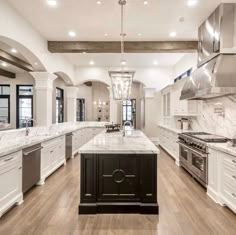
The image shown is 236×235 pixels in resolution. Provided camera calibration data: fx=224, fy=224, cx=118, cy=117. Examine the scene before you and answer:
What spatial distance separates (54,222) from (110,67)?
302 inches

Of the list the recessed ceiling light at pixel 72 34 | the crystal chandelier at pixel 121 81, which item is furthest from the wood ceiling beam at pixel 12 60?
the crystal chandelier at pixel 121 81

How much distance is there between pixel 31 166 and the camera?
158 inches

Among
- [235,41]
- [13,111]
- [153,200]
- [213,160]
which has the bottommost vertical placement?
[153,200]

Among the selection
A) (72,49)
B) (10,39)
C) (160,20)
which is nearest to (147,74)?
(72,49)

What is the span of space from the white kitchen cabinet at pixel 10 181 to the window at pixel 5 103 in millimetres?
7944

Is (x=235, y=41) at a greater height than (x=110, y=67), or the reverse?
(x=110, y=67)

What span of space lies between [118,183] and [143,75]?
7.20 m

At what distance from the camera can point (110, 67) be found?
9.75 m

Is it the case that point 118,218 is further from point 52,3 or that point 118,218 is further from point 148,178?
point 52,3

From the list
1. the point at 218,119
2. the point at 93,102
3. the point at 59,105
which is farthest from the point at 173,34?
the point at 93,102

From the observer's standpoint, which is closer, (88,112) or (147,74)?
(147,74)

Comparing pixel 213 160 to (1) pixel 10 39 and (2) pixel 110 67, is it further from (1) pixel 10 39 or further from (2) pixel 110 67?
(2) pixel 110 67

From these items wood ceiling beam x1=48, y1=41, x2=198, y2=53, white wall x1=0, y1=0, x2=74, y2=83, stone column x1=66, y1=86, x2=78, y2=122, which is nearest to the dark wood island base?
white wall x1=0, y1=0, x2=74, y2=83

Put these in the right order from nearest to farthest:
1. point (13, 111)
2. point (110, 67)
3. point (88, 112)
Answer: point (110, 67) < point (13, 111) < point (88, 112)
